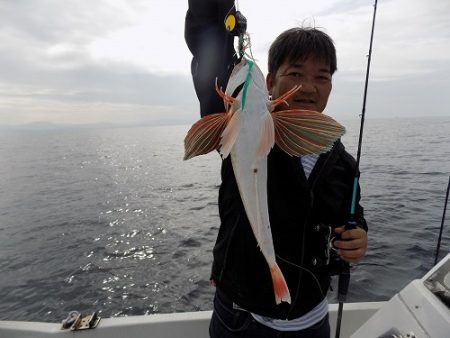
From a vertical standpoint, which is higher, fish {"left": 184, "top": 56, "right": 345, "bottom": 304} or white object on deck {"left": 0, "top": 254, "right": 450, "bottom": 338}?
fish {"left": 184, "top": 56, "right": 345, "bottom": 304}

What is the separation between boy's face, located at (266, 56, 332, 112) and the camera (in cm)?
232

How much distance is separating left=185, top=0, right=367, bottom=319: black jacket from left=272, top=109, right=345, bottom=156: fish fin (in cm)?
37

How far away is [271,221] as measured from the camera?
2.28 meters

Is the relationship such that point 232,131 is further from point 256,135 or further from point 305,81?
point 305,81

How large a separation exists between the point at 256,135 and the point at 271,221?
2.57ft

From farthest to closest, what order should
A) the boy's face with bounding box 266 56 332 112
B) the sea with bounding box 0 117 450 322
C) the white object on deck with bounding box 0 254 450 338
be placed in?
the sea with bounding box 0 117 450 322, the white object on deck with bounding box 0 254 450 338, the boy's face with bounding box 266 56 332 112

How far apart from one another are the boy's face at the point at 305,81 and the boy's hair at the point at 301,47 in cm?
4

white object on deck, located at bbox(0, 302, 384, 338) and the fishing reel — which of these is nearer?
the fishing reel

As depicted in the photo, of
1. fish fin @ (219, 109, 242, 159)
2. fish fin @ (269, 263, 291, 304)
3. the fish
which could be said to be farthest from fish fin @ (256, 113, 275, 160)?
fish fin @ (269, 263, 291, 304)

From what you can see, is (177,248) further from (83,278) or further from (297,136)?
(297,136)

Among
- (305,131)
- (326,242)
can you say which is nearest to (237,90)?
(305,131)

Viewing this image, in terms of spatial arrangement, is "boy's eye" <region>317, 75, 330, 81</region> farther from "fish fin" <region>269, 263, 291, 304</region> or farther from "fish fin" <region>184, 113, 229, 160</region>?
"fish fin" <region>269, 263, 291, 304</region>

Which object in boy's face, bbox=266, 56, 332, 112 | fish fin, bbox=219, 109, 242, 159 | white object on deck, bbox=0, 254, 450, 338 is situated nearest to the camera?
fish fin, bbox=219, 109, 242, 159

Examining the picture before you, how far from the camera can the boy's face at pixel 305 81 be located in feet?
7.63
